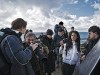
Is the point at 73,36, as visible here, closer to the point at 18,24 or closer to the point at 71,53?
the point at 71,53

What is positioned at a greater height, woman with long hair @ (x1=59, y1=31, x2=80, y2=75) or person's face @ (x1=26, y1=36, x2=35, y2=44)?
person's face @ (x1=26, y1=36, x2=35, y2=44)

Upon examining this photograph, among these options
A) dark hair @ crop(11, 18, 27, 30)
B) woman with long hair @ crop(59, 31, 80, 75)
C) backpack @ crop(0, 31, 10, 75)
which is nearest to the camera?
backpack @ crop(0, 31, 10, 75)

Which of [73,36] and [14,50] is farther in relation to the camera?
[73,36]

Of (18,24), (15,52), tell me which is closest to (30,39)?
(18,24)

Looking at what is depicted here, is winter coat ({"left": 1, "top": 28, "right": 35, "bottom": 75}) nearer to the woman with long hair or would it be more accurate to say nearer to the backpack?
the backpack

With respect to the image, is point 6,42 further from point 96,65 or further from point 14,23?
point 96,65

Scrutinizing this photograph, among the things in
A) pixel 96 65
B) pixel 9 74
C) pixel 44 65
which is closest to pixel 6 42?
pixel 9 74

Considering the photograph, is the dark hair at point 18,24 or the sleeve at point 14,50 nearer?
the sleeve at point 14,50

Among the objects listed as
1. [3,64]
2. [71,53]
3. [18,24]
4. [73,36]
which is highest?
[18,24]

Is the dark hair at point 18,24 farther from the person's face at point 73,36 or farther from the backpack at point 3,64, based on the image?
the person's face at point 73,36

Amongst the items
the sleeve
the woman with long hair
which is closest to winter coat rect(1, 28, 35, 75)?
the sleeve

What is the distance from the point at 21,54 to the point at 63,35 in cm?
815

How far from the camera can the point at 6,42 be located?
404 centimetres

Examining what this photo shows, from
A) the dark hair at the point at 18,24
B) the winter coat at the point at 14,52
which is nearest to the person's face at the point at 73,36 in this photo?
the dark hair at the point at 18,24
